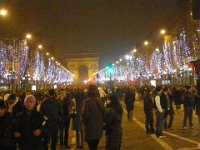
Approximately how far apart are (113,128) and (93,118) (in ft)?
3.48

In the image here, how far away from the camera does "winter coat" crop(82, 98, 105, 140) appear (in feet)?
32.9

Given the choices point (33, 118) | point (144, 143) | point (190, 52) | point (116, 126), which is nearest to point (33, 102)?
point (33, 118)

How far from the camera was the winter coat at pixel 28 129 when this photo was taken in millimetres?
7949

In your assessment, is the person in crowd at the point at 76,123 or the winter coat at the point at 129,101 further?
the winter coat at the point at 129,101

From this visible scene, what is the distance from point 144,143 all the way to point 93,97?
697cm

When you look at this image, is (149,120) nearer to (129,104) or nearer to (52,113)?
(52,113)

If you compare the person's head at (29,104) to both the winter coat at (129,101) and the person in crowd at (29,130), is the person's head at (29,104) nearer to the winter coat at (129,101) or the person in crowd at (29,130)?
the person in crowd at (29,130)

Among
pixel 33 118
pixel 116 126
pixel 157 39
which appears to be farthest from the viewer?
pixel 157 39

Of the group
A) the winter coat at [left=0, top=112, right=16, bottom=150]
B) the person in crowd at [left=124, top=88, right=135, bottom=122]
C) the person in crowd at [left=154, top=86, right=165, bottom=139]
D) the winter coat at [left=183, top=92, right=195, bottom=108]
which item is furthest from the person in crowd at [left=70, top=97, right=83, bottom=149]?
the person in crowd at [left=124, top=88, right=135, bottom=122]

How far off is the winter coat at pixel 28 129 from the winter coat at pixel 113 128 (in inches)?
123

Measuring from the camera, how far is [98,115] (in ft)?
33.4

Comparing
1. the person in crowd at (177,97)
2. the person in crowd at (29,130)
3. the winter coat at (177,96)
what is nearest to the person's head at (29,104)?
the person in crowd at (29,130)

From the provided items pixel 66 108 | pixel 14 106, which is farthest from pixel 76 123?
pixel 14 106

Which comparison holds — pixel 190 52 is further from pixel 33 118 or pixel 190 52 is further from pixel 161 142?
pixel 33 118
